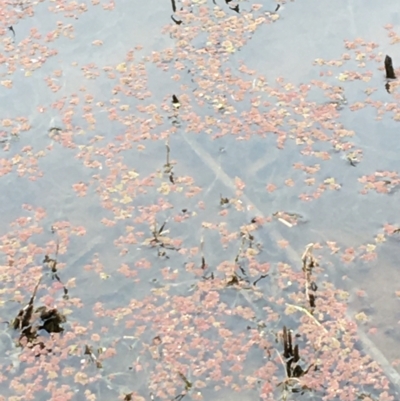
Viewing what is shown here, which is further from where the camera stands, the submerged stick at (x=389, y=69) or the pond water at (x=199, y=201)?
the submerged stick at (x=389, y=69)

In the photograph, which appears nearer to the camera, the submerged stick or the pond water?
the pond water

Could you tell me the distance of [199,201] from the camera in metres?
2.79

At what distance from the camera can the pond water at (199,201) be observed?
2.33 meters

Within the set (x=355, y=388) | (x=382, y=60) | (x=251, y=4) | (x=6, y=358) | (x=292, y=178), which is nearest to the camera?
(x=355, y=388)

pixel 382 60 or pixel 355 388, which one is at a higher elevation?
pixel 382 60

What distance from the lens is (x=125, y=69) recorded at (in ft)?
11.1

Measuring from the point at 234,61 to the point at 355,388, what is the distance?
1.74m

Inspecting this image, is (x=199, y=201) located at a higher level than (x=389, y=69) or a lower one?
lower

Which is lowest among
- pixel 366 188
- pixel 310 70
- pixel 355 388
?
pixel 355 388

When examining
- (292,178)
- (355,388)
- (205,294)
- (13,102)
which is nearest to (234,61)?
(292,178)

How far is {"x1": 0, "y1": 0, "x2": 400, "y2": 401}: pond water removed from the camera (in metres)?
2.33

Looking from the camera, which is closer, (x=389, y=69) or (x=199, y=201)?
(x=199, y=201)

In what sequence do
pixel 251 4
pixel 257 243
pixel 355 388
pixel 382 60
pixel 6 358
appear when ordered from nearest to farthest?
pixel 355 388 < pixel 6 358 < pixel 257 243 < pixel 382 60 < pixel 251 4

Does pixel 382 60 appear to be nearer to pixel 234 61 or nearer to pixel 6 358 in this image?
pixel 234 61
